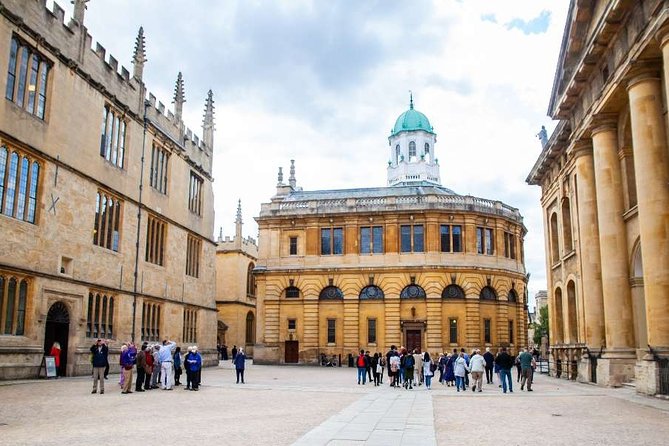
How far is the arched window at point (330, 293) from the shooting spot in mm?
49031

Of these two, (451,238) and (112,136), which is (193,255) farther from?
(451,238)

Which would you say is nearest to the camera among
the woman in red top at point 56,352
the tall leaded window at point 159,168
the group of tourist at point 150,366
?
the group of tourist at point 150,366

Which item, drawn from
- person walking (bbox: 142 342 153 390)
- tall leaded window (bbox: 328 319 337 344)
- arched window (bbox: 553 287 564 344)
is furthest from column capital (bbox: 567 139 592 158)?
tall leaded window (bbox: 328 319 337 344)

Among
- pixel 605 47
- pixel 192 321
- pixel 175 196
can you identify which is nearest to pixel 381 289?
pixel 192 321

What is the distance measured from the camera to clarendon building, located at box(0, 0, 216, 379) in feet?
72.5

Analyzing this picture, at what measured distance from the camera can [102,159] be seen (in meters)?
28.0

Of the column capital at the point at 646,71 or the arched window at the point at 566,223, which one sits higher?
the column capital at the point at 646,71

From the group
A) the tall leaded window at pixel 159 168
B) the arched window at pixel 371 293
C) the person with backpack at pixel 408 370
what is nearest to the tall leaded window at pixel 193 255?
the tall leaded window at pixel 159 168

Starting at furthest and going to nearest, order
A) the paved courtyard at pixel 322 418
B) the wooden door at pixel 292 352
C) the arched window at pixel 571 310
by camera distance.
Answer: the wooden door at pixel 292 352
the arched window at pixel 571 310
the paved courtyard at pixel 322 418

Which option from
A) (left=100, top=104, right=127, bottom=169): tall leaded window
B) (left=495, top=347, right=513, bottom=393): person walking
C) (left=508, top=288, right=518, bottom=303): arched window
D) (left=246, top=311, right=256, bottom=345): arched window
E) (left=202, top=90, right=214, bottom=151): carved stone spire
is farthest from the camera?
(left=246, top=311, right=256, bottom=345): arched window

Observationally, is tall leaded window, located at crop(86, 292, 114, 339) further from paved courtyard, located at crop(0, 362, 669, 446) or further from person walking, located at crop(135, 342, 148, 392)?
person walking, located at crop(135, 342, 148, 392)

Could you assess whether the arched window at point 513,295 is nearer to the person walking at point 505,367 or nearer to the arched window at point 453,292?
the arched window at point 453,292

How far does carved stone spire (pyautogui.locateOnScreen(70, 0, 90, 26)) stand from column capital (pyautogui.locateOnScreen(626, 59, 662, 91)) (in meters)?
21.3

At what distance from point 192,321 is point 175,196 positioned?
308 inches
